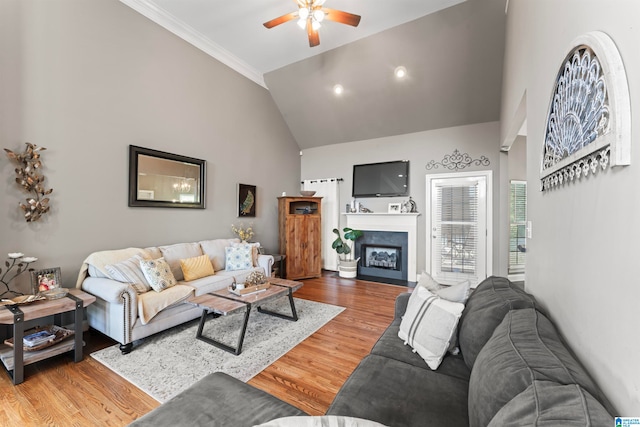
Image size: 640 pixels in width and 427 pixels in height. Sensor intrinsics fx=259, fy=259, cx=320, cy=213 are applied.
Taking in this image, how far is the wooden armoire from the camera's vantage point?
16.6 ft

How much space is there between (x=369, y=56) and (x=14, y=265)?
4.98 metres

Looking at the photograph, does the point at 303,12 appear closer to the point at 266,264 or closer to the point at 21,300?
the point at 266,264

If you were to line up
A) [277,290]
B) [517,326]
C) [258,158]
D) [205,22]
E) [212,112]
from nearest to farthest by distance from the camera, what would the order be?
[517,326] → [277,290] → [205,22] → [212,112] → [258,158]

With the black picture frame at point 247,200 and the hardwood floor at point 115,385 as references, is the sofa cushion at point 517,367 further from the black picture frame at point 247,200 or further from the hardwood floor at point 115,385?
the black picture frame at point 247,200

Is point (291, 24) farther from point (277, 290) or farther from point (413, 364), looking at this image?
point (413, 364)

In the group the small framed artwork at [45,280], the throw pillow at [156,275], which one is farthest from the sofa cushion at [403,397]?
the small framed artwork at [45,280]

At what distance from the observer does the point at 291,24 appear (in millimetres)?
3592

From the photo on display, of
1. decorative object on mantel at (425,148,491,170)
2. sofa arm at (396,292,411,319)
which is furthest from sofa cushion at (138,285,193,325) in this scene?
decorative object on mantel at (425,148,491,170)

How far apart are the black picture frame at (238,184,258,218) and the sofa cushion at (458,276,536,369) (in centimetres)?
394

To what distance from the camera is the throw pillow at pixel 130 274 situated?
8.50 ft

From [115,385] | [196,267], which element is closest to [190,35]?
[196,267]

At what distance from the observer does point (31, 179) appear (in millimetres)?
2428

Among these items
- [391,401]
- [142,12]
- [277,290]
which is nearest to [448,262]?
[277,290]

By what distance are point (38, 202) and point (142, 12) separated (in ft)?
8.43
